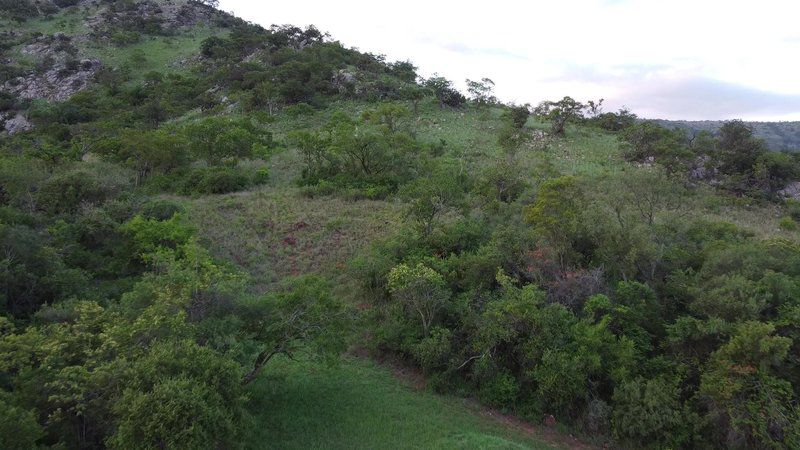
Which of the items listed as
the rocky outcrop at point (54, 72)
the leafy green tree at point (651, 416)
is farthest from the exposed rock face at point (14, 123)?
the leafy green tree at point (651, 416)

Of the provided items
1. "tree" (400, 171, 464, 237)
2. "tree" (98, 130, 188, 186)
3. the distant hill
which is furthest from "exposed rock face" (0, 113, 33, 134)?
the distant hill

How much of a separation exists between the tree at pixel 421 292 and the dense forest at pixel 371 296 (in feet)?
0.20

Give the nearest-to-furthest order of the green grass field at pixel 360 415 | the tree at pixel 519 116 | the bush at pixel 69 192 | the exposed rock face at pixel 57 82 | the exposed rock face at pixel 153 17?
the green grass field at pixel 360 415
the bush at pixel 69 192
the tree at pixel 519 116
the exposed rock face at pixel 57 82
the exposed rock face at pixel 153 17

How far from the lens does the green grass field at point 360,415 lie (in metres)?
9.94

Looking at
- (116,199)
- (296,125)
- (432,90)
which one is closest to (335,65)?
(432,90)

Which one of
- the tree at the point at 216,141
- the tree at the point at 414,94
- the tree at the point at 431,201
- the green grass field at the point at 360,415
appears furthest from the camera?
the tree at the point at 414,94

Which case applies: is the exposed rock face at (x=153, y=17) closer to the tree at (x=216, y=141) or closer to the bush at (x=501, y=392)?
the tree at (x=216, y=141)

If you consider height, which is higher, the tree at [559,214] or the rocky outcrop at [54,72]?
the rocky outcrop at [54,72]

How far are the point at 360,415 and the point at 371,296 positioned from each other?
5.12 meters

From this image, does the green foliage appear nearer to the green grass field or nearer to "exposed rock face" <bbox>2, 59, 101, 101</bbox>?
the green grass field

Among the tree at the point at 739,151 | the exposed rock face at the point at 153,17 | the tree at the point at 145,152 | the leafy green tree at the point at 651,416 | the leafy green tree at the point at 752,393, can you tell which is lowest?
the leafy green tree at the point at 651,416

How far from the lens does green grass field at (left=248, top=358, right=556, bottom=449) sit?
9.94 meters

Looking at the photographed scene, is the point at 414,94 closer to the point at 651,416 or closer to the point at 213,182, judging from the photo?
the point at 213,182

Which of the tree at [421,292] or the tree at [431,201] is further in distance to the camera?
the tree at [431,201]
